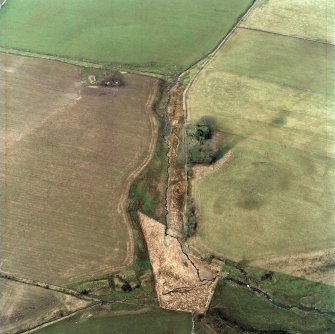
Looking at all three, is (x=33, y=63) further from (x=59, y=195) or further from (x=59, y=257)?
(x=59, y=257)

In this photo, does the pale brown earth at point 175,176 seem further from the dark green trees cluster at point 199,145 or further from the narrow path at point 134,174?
the narrow path at point 134,174

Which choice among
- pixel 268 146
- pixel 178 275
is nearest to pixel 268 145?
pixel 268 146

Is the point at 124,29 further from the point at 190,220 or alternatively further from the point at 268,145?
the point at 190,220

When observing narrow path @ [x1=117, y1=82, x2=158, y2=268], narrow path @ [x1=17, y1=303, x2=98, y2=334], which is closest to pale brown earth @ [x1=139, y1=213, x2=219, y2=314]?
narrow path @ [x1=117, y1=82, x2=158, y2=268]

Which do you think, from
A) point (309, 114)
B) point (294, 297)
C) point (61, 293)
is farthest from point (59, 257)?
point (309, 114)

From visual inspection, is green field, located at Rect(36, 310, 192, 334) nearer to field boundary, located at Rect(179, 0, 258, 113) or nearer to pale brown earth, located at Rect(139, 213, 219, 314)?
pale brown earth, located at Rect(139, 213, 219, 314)

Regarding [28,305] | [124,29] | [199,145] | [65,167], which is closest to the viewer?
[28,305]
